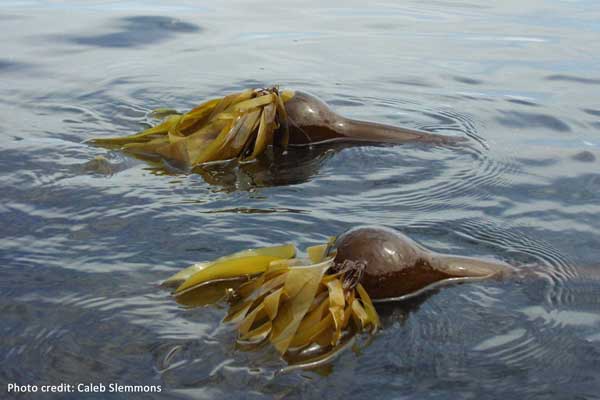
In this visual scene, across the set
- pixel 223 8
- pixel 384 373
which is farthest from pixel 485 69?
pixel 384 373

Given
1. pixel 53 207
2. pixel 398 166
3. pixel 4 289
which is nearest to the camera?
pixel 4 289

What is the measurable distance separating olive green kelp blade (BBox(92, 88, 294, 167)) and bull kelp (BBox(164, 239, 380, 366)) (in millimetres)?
1595

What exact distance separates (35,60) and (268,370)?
5535 mm

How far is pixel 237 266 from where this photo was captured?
321 centimetres

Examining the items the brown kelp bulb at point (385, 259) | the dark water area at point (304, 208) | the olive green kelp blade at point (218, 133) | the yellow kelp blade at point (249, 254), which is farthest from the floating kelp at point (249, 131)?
the brown kelp bulb at point (385, 259)

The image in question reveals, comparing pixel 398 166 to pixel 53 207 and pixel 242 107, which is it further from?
pixel 53 207

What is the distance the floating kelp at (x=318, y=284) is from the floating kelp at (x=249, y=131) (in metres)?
1.61

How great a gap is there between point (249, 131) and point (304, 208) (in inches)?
40.3

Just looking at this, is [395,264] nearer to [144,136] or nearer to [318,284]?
[318,284]

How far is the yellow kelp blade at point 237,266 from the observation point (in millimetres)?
3154

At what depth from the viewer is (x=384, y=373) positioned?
2633 millimetres

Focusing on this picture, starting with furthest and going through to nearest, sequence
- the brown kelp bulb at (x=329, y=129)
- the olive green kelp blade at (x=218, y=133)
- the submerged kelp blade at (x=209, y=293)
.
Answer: the brown kelp bulb at (x=329, y=129)
the olive green kelp blade at (x=218, y=133)
the submerged kelp blade at (x=209, y=293)

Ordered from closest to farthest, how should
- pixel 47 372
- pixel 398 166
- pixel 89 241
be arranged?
pixel 47 372 → pixel 89 241 → pixel 398 166

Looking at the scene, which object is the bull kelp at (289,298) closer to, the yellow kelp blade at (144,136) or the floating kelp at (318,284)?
the floating kelp at (318,284)
